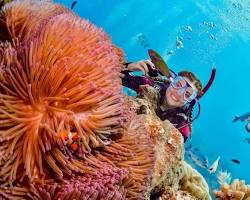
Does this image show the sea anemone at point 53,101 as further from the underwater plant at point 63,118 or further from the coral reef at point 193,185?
the coral reef at point 193,185

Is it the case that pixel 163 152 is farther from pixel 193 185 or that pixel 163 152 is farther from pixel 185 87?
pixel 185 87

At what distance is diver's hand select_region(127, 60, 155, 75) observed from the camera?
352 cm

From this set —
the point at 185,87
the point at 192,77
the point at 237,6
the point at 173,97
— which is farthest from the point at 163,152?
the point at 237,6

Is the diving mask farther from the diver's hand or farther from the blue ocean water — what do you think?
the blue ocean water

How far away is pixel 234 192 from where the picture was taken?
4.22m

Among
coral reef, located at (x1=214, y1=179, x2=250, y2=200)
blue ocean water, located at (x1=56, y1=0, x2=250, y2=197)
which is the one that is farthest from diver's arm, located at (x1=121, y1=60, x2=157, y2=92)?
blue ocean water, located at (x1=56, y1=0, x2=250, y2=197)

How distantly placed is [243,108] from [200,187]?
56266 mm

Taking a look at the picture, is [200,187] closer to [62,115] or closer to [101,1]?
[62,115]

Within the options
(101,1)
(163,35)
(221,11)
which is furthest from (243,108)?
(101,1)

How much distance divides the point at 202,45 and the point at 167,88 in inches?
1806

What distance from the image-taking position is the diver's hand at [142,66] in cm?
352

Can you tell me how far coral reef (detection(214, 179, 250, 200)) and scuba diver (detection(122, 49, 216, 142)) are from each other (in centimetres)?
87

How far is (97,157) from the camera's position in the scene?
1.84 m

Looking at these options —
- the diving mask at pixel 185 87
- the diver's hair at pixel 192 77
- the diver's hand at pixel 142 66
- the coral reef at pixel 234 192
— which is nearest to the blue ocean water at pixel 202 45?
the diver's hair at pixel 192 77
